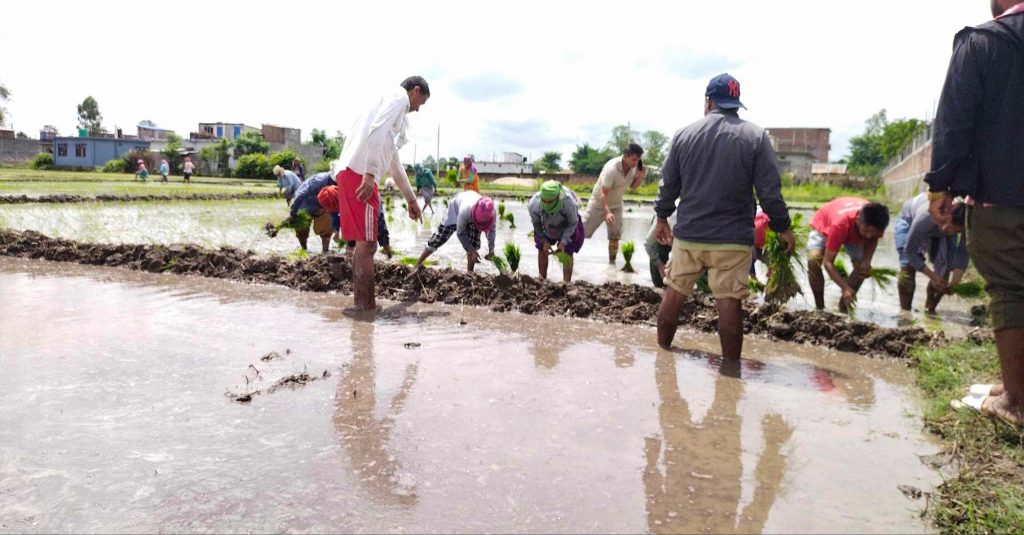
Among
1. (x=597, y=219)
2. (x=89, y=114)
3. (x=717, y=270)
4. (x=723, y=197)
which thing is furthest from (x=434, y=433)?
(x=89, y=114)

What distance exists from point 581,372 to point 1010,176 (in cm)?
218

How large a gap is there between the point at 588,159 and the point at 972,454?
80079mm

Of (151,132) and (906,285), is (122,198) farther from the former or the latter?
(151,132)

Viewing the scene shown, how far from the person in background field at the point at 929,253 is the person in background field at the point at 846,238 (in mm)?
446

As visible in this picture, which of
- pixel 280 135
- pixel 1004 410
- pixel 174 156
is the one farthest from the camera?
pixel 280 135

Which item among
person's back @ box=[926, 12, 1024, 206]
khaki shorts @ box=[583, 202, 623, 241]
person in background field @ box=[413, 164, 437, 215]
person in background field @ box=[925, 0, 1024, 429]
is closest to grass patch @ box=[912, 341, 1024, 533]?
person in background field @ box=[925, 0, 1024, 429]

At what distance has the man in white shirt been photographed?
5031 millimetres

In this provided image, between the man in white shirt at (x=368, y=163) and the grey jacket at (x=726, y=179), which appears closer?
the grey jacket at (x=726, y=179)

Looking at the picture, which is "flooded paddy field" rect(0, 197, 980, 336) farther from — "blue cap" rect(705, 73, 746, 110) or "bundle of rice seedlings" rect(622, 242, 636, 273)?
"blue cap" rect(705, 73, 746, 110)

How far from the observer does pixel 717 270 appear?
13.4ft

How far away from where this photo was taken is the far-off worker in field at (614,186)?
26.8ft

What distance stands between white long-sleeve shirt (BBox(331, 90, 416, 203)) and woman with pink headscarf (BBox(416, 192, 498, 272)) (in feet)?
5.91

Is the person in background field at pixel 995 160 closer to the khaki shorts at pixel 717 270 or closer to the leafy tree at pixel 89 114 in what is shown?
the khaki shorts at pixel 717 270

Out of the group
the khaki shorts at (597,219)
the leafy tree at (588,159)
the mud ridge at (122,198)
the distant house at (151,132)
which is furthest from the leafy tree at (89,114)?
the khaki shorts at (597,219)
